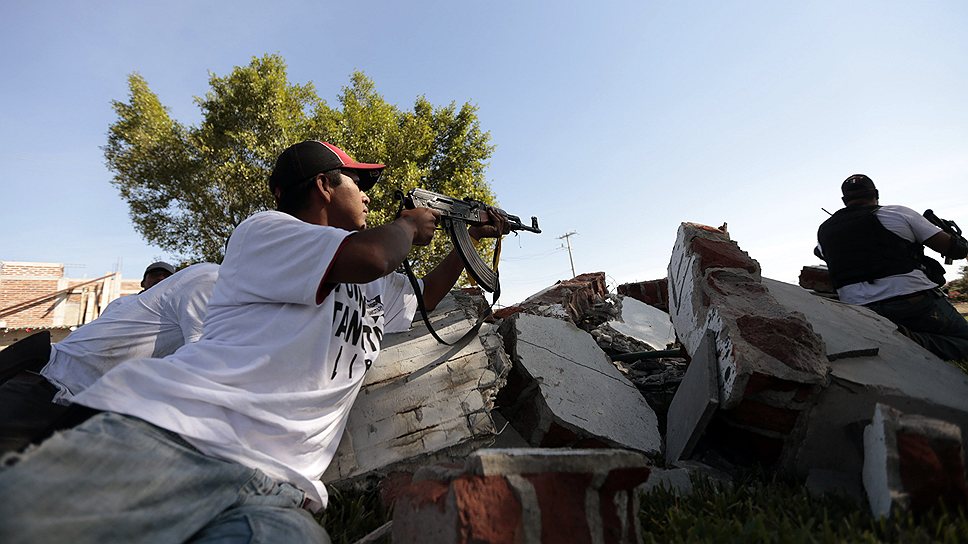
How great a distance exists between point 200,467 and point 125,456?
172mm

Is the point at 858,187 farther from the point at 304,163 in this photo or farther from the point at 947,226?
the point at 304,163

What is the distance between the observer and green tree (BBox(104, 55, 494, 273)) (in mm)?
12156

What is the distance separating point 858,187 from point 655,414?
7.71 ft

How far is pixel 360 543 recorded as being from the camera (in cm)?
169

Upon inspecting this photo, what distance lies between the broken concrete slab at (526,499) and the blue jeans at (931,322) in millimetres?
3239

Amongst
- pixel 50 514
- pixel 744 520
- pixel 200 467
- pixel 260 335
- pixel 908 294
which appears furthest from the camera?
pixel 908 294

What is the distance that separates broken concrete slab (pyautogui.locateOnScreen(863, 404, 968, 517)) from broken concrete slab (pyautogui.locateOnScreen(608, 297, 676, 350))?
11.8ft

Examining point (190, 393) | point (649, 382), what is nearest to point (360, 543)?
point (190, 393)

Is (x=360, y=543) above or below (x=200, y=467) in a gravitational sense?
below

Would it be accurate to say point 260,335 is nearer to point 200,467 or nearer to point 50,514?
point 200,467

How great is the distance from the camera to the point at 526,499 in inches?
45.8

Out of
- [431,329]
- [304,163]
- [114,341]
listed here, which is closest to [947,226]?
[431,329]

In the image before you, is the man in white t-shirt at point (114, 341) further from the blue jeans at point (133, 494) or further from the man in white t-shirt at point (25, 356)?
the blue jeans at point (133, 494)

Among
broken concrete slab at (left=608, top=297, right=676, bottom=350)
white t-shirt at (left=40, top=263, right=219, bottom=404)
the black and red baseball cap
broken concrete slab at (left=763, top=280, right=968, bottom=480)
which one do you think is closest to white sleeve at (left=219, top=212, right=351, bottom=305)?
the black and red baseball cap
